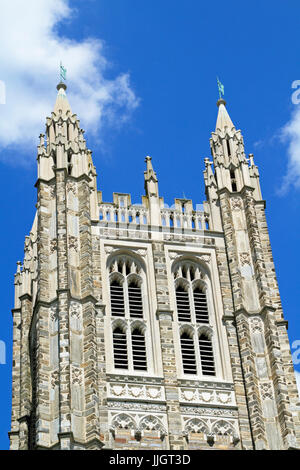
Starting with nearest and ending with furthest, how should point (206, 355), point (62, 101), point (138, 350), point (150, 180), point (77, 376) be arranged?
point (77, 376), point (138, 350), point (206, 355), point (150, 180), point (62, 101)

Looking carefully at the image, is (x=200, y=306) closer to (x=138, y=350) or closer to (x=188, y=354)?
(x=188, y=354)

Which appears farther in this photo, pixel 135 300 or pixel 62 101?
pixel 62 101

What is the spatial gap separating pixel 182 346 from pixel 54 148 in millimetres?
10390

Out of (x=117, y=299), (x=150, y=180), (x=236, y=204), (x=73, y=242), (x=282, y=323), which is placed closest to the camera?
(x=282, y=323)

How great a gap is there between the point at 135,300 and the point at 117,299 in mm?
696

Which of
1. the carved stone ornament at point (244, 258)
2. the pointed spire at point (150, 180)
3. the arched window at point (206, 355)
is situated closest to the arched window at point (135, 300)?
the arched window at point (206, 355)

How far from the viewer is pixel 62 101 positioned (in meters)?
61.4

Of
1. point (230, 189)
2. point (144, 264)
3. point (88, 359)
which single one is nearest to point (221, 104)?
point (230, 189)

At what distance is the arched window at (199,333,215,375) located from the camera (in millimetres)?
53062

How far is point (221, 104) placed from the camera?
63.4 m

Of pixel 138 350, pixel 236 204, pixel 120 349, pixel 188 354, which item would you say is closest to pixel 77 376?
pixel 120 349

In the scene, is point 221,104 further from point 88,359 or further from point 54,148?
point 88,359

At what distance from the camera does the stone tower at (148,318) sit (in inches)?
1981

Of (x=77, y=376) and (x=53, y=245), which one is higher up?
(x=53, y=245)
